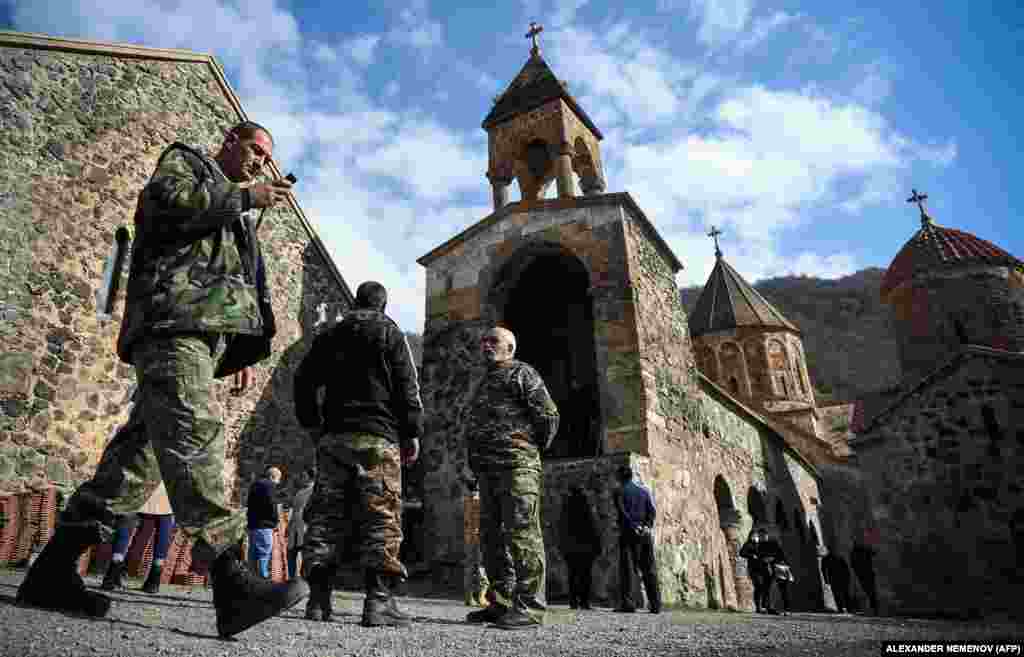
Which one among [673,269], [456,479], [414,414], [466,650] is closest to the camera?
[466,650]

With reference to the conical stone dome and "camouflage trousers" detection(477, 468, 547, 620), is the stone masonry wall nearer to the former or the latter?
"camouflage trousers" detection(477, 468, 547, 620)

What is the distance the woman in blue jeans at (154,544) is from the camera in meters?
4.95

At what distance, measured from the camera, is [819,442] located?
61.4 ft

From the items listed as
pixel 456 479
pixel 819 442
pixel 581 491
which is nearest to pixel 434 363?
pixel 456 479

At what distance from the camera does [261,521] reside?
6578mm

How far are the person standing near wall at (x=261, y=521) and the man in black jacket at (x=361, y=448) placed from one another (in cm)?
321

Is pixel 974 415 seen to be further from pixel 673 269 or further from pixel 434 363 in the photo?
pixel 434 363

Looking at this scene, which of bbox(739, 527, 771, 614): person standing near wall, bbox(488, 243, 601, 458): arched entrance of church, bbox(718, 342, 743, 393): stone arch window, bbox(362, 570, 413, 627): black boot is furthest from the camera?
bbox(718, 342, 743, 393): stone arch window

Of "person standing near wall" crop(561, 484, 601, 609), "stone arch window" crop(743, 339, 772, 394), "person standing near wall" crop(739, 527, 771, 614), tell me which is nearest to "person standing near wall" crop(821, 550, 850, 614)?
"person standing near wall" crop(739, 527, 771, 614)

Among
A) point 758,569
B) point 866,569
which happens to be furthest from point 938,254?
point 758,569

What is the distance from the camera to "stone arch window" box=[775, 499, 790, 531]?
15.5 meters

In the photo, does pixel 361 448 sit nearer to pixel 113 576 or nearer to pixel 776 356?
pixel 113 576

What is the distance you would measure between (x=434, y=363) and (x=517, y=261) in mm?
2305

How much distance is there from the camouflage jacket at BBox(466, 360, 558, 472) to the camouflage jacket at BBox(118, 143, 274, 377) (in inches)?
74.6
